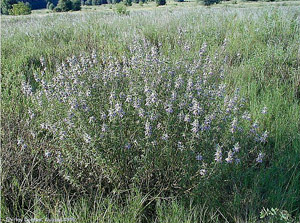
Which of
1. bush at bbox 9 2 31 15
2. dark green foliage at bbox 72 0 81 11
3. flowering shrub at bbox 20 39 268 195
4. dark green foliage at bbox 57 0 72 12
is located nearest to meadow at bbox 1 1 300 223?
flowering shrub at bbox 20 39 268 195

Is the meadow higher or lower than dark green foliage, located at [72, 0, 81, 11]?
lower

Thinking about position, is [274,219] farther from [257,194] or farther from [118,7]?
[118,7]

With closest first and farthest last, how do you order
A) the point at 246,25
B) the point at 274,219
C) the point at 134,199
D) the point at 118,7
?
the point at 274,219 < the point at 134,199 < the point at 246,25 < the point at 118,7

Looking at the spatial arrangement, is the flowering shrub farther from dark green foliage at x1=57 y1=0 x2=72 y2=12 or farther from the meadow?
dark green foliage at x1=57 y1=0 x2=72 y2=12

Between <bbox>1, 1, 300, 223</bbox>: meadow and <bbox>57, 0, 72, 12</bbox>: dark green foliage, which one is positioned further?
<bbox>57, 0, 72, 12</bbox>: dark green foliage

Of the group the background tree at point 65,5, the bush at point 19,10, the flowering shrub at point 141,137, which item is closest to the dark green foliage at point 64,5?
the background tree at point 65,5

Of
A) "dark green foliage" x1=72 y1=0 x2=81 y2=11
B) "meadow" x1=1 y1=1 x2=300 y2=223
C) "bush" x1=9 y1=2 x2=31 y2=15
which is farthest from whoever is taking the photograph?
"dark green foliage" x1=72 y1=0 x2=81 y2=11

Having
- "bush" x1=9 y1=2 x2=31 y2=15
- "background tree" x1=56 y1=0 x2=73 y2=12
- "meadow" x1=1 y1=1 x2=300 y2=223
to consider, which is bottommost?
"meadow" x1=1 y1=1 x2=300 y2=223

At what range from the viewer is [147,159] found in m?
1.91

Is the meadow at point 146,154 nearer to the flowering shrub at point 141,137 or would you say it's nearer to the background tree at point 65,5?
the flowering shrub at point 141,137

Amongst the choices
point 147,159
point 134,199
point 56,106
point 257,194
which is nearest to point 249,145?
point 257,194

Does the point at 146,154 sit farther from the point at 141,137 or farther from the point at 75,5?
the point at 75,5

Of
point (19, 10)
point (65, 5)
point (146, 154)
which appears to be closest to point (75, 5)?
point (65, 5)

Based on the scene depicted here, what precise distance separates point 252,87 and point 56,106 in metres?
2.47
